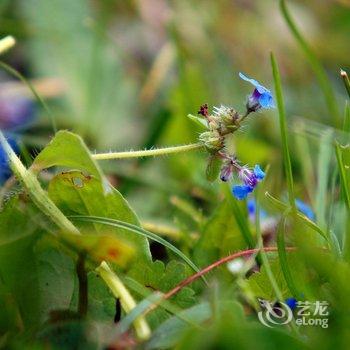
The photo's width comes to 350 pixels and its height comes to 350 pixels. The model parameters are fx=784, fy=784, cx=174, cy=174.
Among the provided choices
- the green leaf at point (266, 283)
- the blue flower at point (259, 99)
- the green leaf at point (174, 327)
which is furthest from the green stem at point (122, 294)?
the blue flower at point (259, 99)

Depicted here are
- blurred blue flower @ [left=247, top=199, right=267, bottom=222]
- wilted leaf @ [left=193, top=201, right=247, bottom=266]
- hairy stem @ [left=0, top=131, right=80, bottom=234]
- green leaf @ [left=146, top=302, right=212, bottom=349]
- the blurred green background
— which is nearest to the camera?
green leaf @ [left=146, top=302, right=212, bottom=349]

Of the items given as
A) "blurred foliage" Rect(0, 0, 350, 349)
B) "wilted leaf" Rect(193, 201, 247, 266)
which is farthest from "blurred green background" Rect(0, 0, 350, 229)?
"wilted leaf" Rect(193, 201, 247, 266)

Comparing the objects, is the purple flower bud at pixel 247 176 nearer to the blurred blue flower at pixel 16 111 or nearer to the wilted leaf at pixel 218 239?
the wilted leaf at pixel 218 239

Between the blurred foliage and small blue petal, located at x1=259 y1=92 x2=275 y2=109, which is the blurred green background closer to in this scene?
the blurred foliage

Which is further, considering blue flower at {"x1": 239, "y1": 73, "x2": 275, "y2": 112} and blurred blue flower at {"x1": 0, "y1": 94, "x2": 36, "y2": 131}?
blurred blue flower at {"x1": 0, "y1": 94, "x2": 36, "y2": 131}

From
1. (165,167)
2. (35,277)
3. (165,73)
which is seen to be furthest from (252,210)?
(165,73)

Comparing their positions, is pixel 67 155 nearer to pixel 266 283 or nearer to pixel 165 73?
pixel 266 283

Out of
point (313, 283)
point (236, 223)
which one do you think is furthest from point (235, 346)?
point (236, 223)
